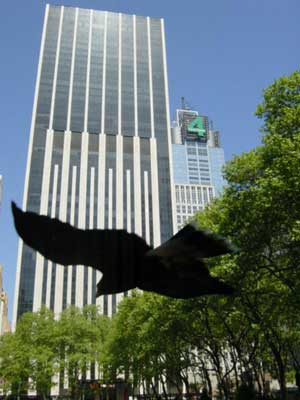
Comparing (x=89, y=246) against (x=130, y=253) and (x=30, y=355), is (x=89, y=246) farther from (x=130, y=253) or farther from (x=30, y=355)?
(x=30, y=355)

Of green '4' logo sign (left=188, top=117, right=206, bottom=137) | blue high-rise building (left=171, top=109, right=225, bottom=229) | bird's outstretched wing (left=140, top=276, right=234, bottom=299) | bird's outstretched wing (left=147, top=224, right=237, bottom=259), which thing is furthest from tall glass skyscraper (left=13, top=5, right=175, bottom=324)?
bird's outstretched wing (left=147, top=224, right=237, bottom=259)

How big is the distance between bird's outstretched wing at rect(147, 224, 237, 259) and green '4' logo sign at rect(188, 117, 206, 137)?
12546cm

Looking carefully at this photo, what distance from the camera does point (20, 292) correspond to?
58844 mm

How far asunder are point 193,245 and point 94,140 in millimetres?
70474

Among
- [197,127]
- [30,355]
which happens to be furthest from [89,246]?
[197,127]

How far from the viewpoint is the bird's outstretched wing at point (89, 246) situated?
15.3 feet

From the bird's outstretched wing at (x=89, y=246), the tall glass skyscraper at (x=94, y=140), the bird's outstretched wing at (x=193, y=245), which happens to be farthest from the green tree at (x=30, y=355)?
the bird's outstretched wing at (x=193, y=245)

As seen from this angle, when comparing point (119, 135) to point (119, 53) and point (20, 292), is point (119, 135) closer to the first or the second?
point (119, 53)

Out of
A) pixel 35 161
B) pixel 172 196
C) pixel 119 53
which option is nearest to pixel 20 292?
pixel 35 161

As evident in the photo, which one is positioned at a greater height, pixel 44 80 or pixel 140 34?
pixel 140 34

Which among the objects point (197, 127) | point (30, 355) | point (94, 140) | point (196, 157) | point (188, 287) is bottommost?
point (188, 287)

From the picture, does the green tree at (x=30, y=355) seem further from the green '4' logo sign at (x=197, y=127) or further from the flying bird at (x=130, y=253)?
the green '4' logo sign at (x=197, y=127)

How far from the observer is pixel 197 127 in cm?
12938

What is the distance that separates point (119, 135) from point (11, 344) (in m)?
47.6
